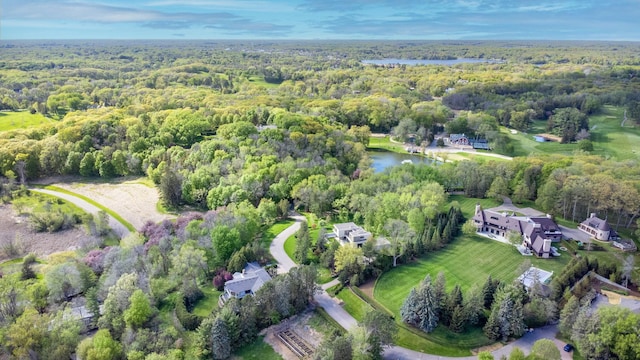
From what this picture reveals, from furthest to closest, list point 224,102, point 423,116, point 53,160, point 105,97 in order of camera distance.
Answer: point 105,97, point 224,102, point 423,116, point 53,160

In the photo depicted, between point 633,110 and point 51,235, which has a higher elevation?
point 633,110

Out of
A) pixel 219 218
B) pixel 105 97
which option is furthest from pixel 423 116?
pixel 105 97

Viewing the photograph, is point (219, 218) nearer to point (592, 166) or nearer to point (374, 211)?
point (374, 211)

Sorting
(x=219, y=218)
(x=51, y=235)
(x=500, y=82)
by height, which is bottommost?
(x=51, y=235)

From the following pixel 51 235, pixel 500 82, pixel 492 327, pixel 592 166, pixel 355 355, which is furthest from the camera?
pixel 500 82

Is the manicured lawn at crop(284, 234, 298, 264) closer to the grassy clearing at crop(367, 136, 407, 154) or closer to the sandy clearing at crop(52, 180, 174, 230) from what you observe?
the sandy clearing at crop(52, 180, 174, 230)

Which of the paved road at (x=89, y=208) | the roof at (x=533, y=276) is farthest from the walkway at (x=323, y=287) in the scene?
the paved road at (x=89, y=208)

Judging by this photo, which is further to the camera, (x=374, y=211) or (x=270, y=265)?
(x=374, y=211)

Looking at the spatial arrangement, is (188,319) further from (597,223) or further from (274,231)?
(597,223)
